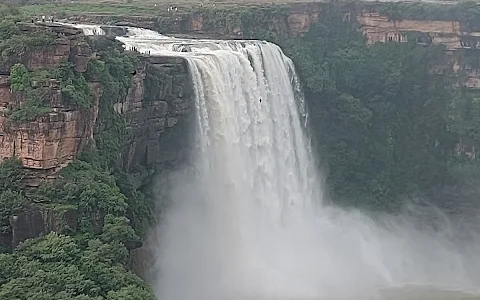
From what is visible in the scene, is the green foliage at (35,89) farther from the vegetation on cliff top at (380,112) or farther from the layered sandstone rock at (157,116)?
the vegetation on cliff top at (380,112)

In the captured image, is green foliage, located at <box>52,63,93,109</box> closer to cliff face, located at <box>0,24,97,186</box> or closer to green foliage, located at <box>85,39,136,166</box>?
cliff face, located at <box>0,24,97,186</box>

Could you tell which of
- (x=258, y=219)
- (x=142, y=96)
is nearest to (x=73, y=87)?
(x=142, y=96)

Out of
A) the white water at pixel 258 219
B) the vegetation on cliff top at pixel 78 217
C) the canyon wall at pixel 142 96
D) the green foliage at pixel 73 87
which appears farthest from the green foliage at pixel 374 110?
the green foliage at pixel 73 87

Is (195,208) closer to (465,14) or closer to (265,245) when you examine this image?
(265,245)

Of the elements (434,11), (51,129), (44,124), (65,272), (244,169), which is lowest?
(244,169)

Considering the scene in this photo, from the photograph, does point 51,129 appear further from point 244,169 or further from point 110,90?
point 244,169

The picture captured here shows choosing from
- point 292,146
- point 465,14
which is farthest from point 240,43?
point 465,14

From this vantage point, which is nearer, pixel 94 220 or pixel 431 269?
pixel 94 220
